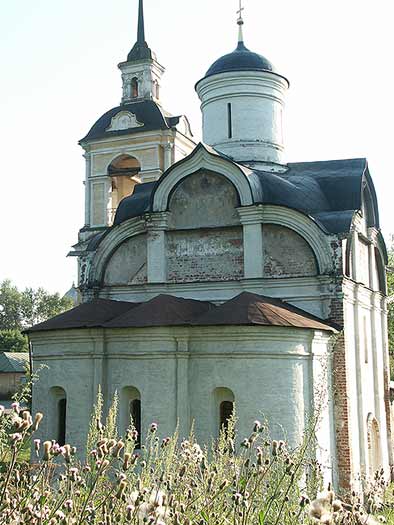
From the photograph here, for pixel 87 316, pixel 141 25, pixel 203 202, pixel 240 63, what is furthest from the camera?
pixel 141 25

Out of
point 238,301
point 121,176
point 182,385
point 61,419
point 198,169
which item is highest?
point 121,176

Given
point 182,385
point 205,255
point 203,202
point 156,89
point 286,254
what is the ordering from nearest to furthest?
1. point 182,385
2. point 286,254
3. point 205,255
4. point 203,202
5. point 156,89

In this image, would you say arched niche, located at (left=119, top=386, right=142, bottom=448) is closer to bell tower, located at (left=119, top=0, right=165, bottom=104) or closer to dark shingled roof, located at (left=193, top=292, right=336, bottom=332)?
dark shingled roof, located at (left=193, top=292, right=336, bottom=332)

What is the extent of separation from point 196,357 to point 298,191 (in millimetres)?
4166

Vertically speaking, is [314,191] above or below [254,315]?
above

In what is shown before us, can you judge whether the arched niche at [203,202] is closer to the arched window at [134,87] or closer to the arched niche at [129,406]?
the arched niche at [129,406]

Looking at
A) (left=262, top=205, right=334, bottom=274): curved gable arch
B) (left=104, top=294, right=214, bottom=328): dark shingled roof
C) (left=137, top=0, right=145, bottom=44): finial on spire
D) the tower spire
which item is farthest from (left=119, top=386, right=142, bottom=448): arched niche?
(left=137, top=0, right=145, bottom=44): finial on spire

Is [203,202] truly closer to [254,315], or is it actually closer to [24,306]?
[254,315]

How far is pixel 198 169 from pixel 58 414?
5243 millimetres

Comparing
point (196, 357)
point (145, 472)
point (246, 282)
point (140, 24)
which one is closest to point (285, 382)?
point (196, 357)

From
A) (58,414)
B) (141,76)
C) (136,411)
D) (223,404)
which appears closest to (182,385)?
(223,404)

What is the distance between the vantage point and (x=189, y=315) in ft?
35.6

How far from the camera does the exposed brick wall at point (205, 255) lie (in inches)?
485

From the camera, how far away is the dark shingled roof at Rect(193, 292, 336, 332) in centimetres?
1009
